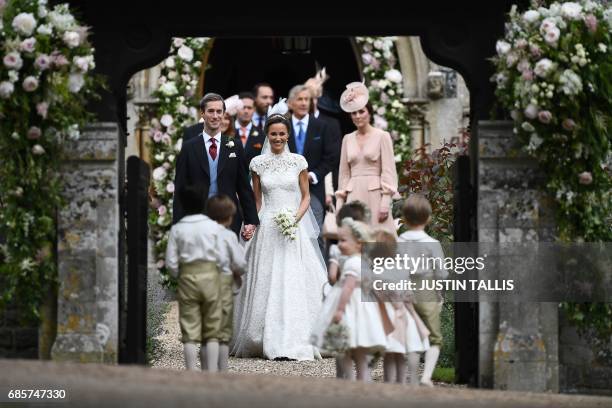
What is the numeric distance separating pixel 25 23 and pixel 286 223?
386 cm

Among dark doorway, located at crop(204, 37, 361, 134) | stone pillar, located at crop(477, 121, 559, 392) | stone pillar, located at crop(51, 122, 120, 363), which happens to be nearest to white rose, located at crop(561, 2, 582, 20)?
stone pillar, located at crop(477, 121, 559, 392)

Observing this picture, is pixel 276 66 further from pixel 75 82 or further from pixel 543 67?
pixel 543 67

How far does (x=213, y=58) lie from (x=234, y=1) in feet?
39.2

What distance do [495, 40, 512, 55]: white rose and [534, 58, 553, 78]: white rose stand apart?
239 millimetres

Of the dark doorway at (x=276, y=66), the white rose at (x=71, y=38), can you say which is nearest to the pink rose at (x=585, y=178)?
the white rose at (x=71, y=38)

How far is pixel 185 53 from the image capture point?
1972 cm

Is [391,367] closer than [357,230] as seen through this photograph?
No

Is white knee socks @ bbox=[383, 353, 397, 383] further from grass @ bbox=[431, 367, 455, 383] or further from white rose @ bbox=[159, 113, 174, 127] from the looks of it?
white rose @ bbox=[159, 113, 174, 127]

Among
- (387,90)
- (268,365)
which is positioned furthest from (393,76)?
(268,365)

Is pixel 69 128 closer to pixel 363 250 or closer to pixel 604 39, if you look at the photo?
pixel 363 250

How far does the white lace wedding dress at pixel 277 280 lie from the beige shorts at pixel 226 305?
2900mm

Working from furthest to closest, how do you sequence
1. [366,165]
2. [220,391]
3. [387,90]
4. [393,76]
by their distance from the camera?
[387,90] → [393,76] → [366,165] → [220,391]

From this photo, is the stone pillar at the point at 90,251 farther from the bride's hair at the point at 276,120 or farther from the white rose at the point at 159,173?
the white rose at the point at 159,173

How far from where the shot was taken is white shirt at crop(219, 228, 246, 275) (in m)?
10.5
